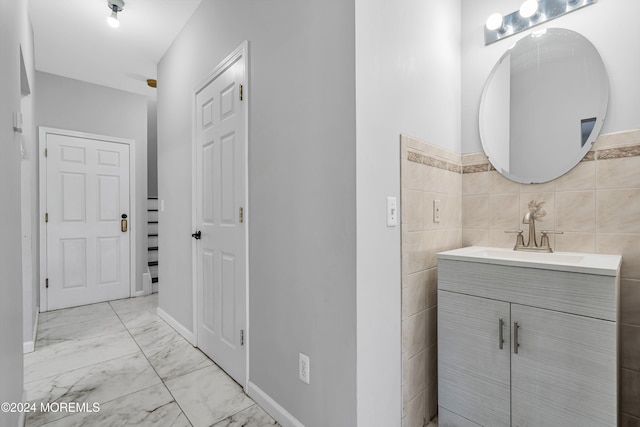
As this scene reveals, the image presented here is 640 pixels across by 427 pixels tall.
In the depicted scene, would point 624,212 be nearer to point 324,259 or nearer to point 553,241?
point 553,241

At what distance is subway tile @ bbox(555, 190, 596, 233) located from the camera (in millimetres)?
1549

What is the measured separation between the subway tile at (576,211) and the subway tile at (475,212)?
354mm

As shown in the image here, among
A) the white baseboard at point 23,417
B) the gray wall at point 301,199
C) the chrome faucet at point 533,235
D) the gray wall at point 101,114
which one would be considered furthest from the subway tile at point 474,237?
the gray wall at point 101,114

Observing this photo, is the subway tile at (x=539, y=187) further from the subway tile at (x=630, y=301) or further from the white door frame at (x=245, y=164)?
the white door frame at (x=245, y=164)

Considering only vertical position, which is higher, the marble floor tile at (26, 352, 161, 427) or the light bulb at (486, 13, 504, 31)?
the light bulb at (486, 13, 504, 31)

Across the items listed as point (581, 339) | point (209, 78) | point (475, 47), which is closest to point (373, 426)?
point (581, 339)

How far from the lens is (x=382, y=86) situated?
1.38 metres

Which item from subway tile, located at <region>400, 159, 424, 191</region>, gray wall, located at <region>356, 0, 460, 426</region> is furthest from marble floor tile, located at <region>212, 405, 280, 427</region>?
subway tile, located at <region>400, 159, 424, 191</region>

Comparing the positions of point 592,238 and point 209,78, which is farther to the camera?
point 209,78

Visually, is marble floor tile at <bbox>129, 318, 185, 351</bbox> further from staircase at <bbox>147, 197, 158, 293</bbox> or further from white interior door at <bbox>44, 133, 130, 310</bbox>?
staircase at <bbox>147, 197, 158, 293</bbox>

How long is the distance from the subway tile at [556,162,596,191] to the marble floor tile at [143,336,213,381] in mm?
2511

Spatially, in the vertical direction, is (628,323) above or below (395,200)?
below

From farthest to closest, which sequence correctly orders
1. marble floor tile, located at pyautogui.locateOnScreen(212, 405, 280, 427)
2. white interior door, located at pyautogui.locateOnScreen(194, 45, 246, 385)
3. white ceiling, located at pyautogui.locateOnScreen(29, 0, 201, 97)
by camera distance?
white ceiling, located at pyautogui.locateOnScreen(29, 0, 201, 97)
white interior door, located at pyautogui.locateOnScreen(194, 45, 246, 385)
marble floor tile, located at pyautogui.locateOnScreen(212, 405, 280, 427)

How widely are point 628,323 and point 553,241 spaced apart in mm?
466
